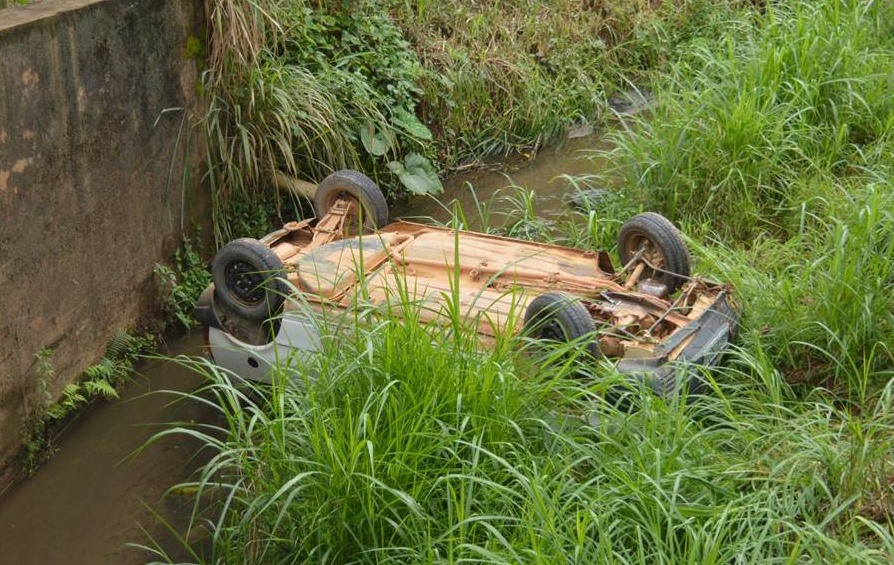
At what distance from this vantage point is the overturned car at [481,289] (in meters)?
5.30

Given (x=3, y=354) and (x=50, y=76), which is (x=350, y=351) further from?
(x=50, y=76)

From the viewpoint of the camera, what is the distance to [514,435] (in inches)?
179

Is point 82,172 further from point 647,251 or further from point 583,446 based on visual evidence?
point 583,446

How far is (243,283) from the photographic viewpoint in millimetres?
6137

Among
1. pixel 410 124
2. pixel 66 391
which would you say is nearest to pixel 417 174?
pixel 410 124

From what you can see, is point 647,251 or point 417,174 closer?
point 647,251

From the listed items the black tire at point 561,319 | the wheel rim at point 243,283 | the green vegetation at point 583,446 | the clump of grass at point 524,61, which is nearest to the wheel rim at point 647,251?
the green vegetation at point 583,446

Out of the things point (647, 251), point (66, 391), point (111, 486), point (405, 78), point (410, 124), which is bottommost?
point (111, 486)

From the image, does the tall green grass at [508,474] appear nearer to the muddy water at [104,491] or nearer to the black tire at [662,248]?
the muddy water at [104,491]

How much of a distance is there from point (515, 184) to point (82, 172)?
13.4 ft

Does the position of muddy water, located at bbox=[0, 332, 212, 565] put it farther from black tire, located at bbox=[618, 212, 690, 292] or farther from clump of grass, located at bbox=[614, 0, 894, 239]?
clump of grass, located at bbox=[614, 0, 894, 239]

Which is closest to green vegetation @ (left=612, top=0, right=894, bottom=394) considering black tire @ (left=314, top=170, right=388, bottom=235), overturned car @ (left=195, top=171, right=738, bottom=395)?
overturned car @ (left=195, top=171, right=738, bottom=395)

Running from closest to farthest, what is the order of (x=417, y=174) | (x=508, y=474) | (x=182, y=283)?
(x=508, y=474), (x=182, y=283), (x=417, y=174)

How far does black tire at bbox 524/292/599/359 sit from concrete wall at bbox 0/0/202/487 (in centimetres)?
259
